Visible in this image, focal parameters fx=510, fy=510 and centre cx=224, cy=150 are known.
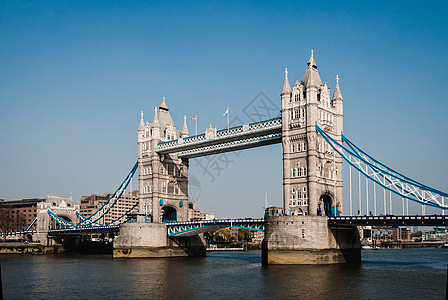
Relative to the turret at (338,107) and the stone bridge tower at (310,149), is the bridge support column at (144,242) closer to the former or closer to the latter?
the stone bridge tower at (310,149)

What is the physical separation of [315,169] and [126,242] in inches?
1305

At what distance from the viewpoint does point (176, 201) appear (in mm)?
91125

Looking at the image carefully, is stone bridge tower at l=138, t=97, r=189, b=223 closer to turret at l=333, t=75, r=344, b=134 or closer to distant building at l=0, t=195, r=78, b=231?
turret at l=333, t=75, r=344, b=134

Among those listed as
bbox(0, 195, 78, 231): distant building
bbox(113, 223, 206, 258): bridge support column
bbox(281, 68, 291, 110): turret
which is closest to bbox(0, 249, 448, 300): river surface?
bbox(113, 223, 206, 258): bridge support column

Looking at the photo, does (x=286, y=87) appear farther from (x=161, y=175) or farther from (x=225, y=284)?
(x=225, y=284)

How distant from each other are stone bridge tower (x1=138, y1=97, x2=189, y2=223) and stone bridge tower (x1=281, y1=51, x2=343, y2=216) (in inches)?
1103

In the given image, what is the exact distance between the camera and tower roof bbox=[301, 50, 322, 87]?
66.9m

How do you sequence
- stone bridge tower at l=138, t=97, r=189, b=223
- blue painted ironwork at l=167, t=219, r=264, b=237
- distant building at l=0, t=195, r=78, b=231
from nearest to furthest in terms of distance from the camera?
blue painted ironwork at l=167, t=219, r=264, b=237
stone bridge tower at l=138, t=97, r=189, b=223
distant building at l=0, t=195, r=78, b=231

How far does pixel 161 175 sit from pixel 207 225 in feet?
53.4

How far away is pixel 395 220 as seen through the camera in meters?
55.9

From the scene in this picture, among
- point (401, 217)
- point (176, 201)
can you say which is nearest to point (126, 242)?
point (176, 201)

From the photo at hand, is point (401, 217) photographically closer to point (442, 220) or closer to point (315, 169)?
point (442, 220)

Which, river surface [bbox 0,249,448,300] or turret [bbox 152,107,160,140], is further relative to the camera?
turret [bbox 152,107,160,140]

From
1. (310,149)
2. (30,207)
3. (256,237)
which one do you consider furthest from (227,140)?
(30,207)
